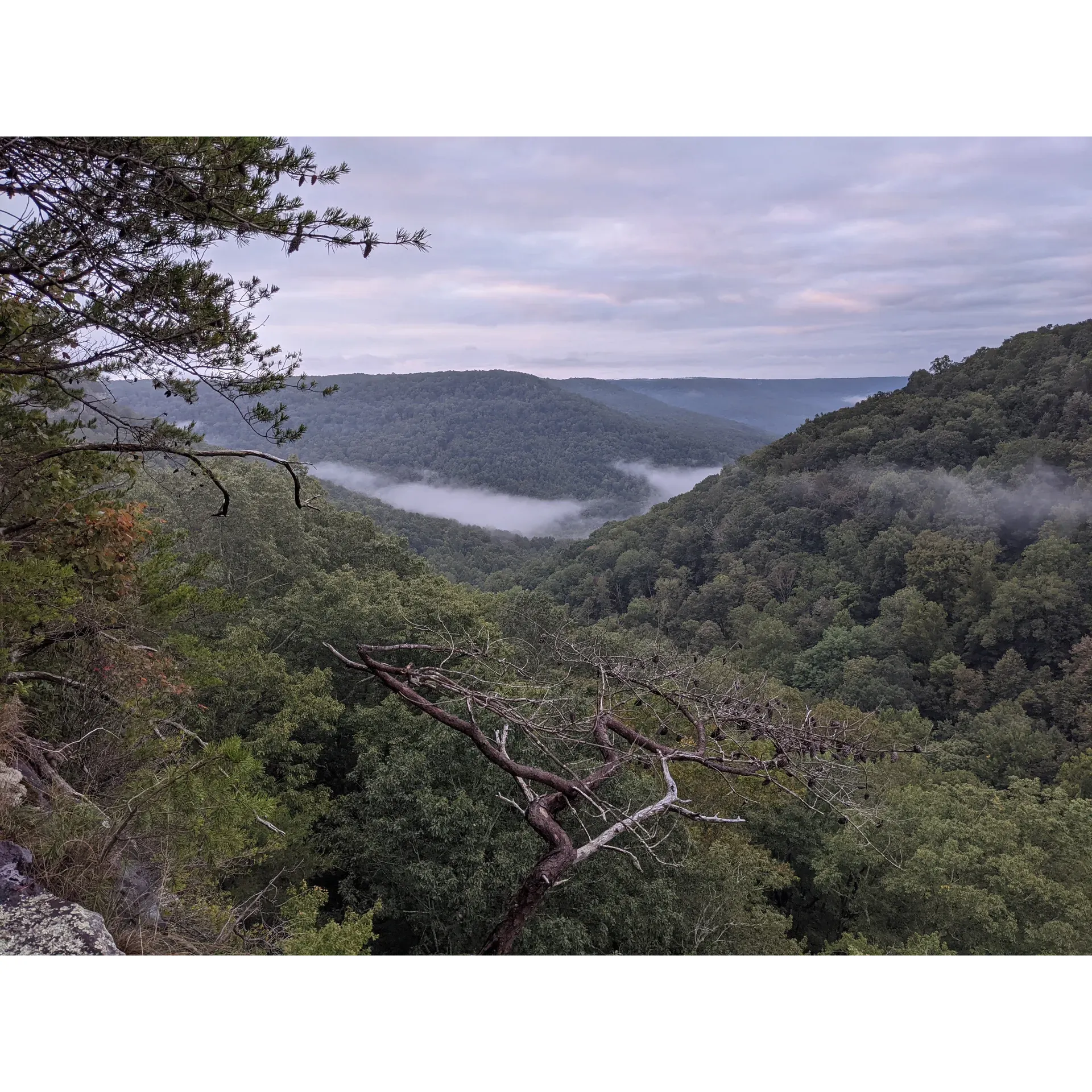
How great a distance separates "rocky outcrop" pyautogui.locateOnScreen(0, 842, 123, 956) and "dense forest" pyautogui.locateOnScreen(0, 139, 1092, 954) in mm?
54

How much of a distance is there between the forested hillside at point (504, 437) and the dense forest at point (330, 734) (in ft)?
85.3

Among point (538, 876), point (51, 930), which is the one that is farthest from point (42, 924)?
point (538, 876)

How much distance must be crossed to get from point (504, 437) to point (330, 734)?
60314 millimetres

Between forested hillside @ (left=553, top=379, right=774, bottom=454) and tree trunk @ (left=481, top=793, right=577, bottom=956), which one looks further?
forested hillside @ (left=553, top=379, right=774, bottom=454)

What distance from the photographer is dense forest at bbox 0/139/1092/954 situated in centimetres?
313

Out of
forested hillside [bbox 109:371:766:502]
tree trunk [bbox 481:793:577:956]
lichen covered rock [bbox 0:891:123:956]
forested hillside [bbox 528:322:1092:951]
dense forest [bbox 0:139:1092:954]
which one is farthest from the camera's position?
forested hillside [bbox 109:371:766:502]

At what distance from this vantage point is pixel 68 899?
269 cm

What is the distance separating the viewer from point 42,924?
2.51 m

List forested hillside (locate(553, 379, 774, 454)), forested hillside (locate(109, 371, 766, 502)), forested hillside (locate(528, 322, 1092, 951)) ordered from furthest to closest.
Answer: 1. forested hillside (locate(553, 379, 774, 454))
2. forested hillside (locate(109, 371, 766, 502))
3. forested hillside (locate(528, 322, 1092, 951))

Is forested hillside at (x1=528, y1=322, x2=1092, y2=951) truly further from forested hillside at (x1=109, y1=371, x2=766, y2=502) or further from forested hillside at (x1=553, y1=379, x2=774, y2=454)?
forested hillside at (x1=553, y1=379, x2=774, y2=454)

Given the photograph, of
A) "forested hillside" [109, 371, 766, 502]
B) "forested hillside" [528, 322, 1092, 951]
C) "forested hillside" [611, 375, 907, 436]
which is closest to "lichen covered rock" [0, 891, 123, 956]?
"forested hillside" [528, 322, 1092, 951]

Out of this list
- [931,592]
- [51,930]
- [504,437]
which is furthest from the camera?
[504,437]

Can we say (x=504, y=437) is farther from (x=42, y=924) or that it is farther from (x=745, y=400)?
(x=42, y=924)

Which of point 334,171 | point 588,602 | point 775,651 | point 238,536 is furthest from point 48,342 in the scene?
point 588,602
